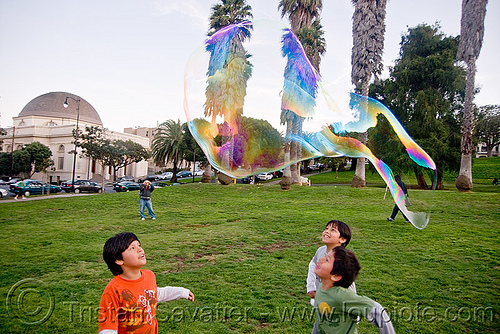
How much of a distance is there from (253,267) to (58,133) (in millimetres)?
71300

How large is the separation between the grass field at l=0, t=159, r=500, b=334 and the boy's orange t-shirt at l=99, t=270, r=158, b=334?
165 cm

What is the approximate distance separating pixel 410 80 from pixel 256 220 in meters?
21.4

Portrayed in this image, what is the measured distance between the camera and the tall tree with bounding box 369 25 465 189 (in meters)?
24.3

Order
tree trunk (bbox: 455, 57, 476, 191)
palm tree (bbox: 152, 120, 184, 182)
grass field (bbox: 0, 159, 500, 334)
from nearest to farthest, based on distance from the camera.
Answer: grass field (bbox: 0, 159, 500, 334), tree trunk (bbox: 455, 57, 476, 191), palm tree (bbox: 152, 120, 184, 182)

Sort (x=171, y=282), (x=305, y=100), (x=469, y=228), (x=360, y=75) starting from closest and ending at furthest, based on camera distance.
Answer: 1. (x=171, y=282)
2. (x=305, y=100)
3. (x=469, y=228)
4. (x=360, y=75)

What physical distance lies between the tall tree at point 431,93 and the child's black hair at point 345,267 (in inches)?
950

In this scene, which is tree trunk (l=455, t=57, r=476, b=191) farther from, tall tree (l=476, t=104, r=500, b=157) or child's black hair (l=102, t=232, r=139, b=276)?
tall tree (l=476, t=104, r=500, b=157)

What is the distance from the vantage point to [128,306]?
2.52 meters

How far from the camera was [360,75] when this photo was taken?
23344mm

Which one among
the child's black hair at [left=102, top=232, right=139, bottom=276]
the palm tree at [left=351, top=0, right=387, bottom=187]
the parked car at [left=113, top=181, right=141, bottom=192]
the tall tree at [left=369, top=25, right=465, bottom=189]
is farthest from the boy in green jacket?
the parked car at [left=113, top=181, right=141, bottom=192]

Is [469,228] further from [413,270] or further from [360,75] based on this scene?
[360,75]

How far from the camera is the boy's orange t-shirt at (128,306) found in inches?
94.3

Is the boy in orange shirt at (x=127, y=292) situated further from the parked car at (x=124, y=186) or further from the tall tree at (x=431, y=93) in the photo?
the parked car at (x=124, y=186)

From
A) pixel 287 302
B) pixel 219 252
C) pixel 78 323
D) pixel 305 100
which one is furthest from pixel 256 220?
pixel 78 323
